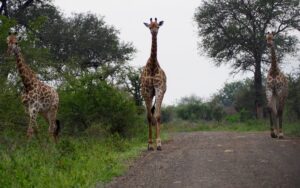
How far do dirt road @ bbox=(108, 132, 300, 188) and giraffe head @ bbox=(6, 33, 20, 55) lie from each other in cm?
413

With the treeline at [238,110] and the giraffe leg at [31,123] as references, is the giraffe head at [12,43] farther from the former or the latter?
the treeline at [238,110]

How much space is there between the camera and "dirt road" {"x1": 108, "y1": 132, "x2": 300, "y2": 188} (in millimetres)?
8461

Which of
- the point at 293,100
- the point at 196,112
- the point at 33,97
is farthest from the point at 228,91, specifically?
the point at 33,97

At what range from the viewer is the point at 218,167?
9727mm

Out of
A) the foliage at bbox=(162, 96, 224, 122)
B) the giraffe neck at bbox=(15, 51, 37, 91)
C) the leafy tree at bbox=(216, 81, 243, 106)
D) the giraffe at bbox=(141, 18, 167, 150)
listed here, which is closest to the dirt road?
the giraffe at bbox=(141, 18, 167, 150)

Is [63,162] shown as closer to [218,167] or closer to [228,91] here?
[218,167]

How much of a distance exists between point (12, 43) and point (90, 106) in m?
3.90

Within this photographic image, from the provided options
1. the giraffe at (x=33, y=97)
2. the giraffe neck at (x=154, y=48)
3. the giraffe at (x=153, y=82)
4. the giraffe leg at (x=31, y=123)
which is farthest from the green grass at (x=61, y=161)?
the giraffe neck at (x=154, y=48)

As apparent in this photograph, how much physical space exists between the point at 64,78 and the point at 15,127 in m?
3.50

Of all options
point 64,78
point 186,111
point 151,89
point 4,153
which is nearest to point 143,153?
point 151,89

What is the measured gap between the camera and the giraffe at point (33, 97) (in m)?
13.3

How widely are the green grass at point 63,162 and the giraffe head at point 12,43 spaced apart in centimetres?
215

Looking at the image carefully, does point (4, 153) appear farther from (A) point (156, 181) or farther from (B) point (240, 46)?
(B) point (240, 46)

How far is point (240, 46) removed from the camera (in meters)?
33.4
